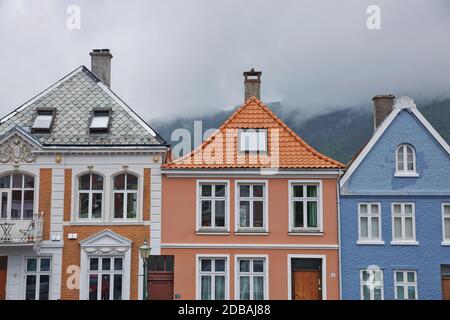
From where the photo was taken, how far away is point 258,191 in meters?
18.0

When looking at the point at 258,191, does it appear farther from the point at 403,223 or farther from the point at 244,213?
the point at 403,223

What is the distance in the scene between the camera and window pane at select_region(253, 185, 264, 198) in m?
18.0

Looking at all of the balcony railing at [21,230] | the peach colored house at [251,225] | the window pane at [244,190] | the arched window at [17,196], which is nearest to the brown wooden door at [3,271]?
the balcony railing at [21,230]

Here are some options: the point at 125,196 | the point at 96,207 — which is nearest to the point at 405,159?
the point at 125,196

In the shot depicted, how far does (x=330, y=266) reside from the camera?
57.2 ft

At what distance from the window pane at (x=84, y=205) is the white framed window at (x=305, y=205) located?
19.9ft

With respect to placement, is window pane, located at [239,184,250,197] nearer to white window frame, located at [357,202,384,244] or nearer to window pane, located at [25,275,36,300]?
white window frame, located at [357,202,384,244]

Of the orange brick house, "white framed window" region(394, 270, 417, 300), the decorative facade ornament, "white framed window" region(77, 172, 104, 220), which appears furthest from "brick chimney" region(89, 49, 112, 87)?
"white framed window" region(394, 270, 417, 300)

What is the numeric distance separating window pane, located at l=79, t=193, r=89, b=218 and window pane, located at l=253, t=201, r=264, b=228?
196 inches

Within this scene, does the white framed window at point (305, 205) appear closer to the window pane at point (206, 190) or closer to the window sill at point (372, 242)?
the window sill at point (372, 242)

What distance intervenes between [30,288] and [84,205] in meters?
2.83
